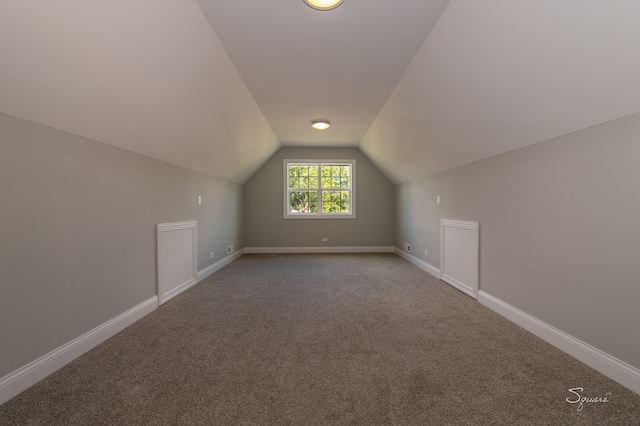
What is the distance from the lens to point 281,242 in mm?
6590

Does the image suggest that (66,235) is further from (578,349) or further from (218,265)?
(578,349)

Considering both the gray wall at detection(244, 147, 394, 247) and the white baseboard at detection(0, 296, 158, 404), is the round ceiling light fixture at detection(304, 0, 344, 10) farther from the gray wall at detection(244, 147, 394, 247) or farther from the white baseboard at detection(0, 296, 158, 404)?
the gray wall at detection(244, 147, 394, 247)

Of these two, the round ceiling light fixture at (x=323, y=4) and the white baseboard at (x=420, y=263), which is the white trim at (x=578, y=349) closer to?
the white baseboard at (x=420, y=263)

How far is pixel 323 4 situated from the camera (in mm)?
1817

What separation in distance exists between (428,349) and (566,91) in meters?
2.01

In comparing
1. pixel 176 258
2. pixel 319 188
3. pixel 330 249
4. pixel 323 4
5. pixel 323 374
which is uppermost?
pixel 323 4

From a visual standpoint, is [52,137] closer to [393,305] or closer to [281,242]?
[393,305]

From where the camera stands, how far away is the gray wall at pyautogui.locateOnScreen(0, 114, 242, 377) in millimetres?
1583

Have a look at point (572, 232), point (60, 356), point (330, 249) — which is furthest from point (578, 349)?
point (330, 249)

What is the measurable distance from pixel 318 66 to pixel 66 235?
257 centimetres

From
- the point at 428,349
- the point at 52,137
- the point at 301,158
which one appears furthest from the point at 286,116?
the point at 428,349

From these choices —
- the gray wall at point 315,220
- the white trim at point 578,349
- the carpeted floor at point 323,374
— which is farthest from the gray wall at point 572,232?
the gray wall at point 315,220

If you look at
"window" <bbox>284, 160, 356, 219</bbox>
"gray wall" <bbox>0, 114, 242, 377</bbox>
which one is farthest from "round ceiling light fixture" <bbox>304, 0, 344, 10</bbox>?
"window" <bbox>284, 160, 356, 219</bbox>

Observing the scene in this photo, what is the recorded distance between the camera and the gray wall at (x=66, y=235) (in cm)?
158
